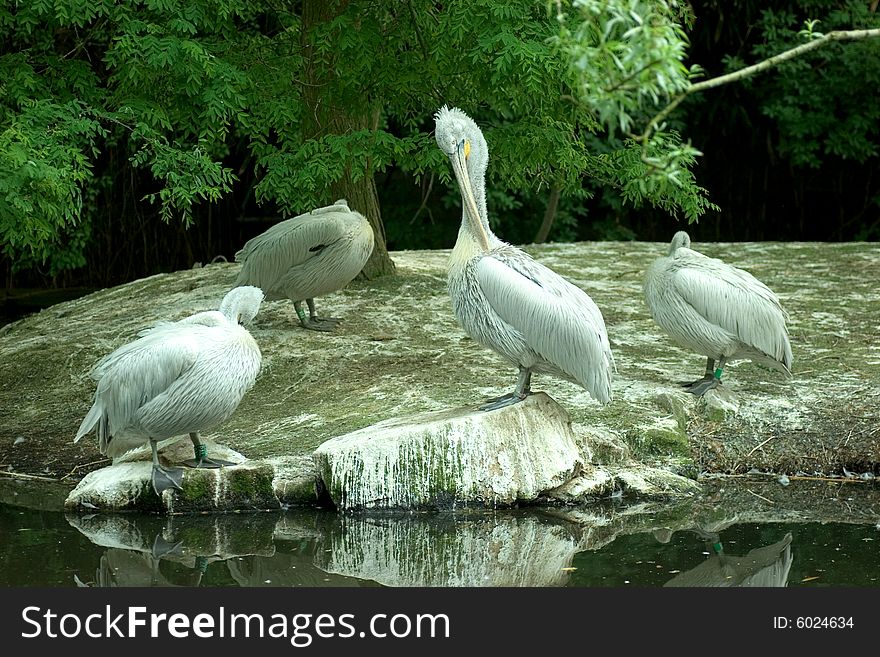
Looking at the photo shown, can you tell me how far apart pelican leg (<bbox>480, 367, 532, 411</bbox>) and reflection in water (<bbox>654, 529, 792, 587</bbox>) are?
98 cm

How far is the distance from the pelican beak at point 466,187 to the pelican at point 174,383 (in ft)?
3.86

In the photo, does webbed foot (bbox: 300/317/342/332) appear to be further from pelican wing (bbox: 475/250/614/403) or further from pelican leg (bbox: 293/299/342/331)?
pelican wing (bbox: 475/250/614/403)

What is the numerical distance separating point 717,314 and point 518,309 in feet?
4.45

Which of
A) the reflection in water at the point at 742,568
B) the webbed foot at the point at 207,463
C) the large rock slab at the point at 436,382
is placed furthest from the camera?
the large rock slab at the point at 436,382

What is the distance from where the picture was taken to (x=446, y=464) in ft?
17.0

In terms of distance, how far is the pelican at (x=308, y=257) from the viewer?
25.0ft

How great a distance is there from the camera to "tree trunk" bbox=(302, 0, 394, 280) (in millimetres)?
7512

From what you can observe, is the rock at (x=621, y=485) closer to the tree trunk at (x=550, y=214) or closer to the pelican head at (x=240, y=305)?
the pelican head at (x=240, y=305)

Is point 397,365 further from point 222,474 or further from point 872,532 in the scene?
point 872,532

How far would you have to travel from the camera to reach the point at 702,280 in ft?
20.3

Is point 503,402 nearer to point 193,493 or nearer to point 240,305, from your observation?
point 240,305

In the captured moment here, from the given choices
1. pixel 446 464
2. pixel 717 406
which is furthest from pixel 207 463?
pixel 717 406

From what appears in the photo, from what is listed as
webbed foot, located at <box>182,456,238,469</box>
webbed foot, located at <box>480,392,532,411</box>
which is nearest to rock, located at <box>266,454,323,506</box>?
webbed foot, located at <box>182,456,238,469</box>

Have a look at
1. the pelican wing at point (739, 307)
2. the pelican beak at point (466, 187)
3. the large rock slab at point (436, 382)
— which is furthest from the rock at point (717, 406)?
the pelican beak at point (466, 187)
